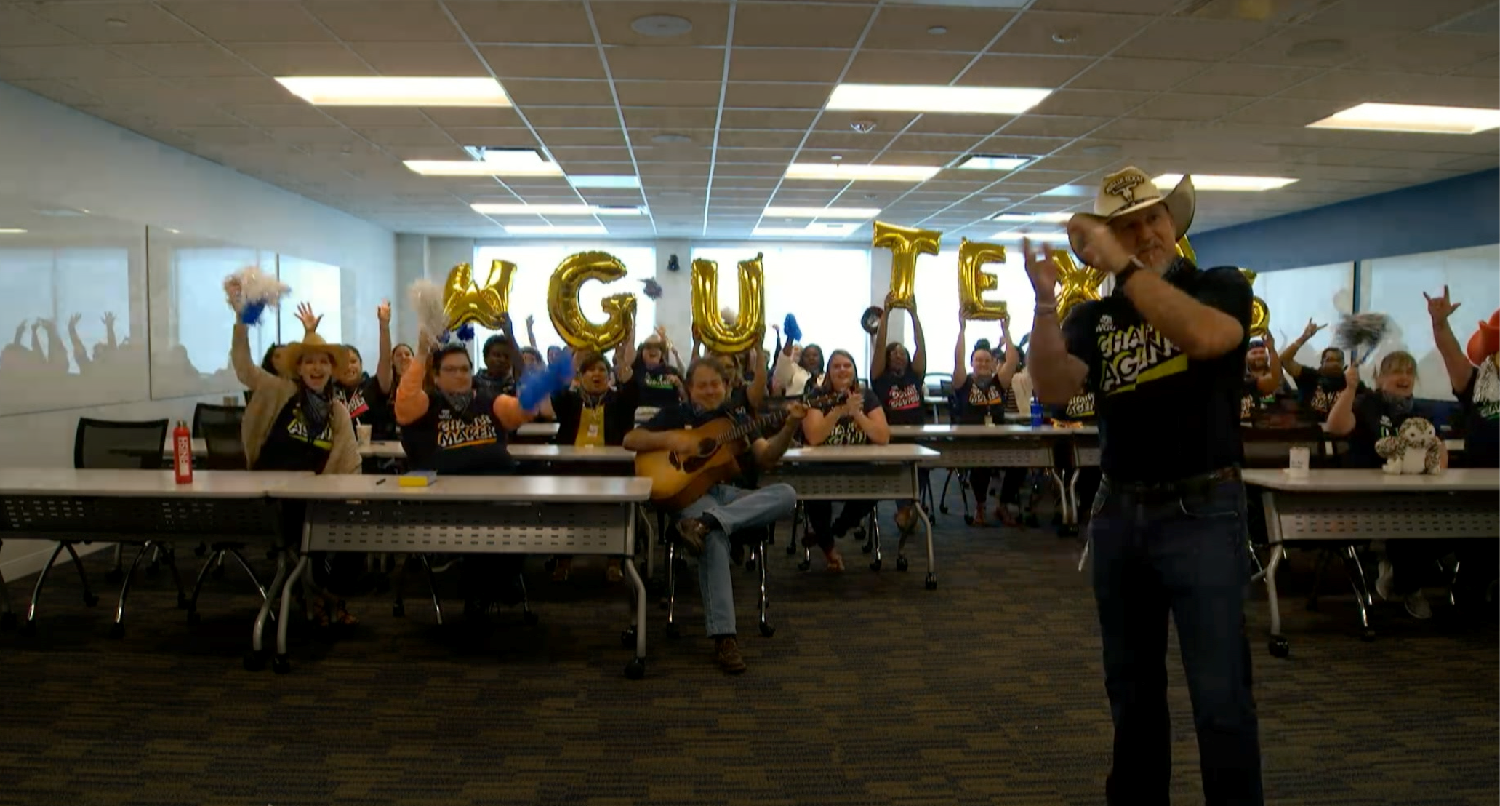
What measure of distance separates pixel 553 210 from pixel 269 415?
7.26 m

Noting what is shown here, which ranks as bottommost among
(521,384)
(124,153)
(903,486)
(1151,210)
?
(903,486)

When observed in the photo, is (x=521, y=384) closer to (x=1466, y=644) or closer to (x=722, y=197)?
(x=1466, y=644)

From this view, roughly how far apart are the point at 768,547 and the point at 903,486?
1.43m

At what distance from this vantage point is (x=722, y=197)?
10430mm

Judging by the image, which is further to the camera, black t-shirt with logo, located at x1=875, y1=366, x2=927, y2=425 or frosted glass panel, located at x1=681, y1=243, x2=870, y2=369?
frosted glass panel, located at x1=681, y1=243, x2=870, y2=369

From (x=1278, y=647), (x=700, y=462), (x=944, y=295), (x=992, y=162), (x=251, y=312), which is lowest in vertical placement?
(x=1278, y=647)

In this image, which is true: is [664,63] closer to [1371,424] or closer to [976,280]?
[976,280]

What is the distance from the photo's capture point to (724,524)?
398 centimetres

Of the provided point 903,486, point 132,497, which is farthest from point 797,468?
point 132,497

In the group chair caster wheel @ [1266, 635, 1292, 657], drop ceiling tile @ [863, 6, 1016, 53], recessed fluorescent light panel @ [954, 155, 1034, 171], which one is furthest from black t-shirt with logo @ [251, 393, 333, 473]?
recessed fluorescent light panel @ [954, 155, 1034, 171]

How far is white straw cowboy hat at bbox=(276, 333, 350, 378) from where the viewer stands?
4.35 metres

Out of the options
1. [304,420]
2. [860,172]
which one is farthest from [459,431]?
[860,172]

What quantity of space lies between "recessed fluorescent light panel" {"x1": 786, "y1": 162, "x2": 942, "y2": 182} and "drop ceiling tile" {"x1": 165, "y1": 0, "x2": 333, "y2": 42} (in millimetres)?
4597

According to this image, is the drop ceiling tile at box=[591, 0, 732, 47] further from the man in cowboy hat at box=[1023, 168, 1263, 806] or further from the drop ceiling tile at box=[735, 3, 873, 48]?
the man in cowboy hat at box=[1023, 168, 1263, 806]
